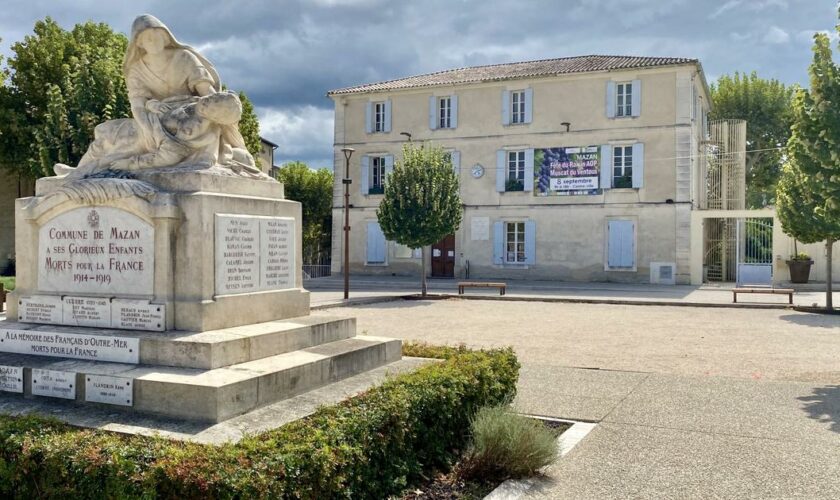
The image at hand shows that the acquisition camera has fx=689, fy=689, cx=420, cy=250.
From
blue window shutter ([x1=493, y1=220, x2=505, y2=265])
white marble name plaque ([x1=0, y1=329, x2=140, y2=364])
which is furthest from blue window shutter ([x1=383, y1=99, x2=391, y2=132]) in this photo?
white marble name plaque ([x1=0, y1=329, x2=140, y2=364])

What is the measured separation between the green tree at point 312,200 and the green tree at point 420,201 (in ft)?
51.8

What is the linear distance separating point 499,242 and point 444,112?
6489mm

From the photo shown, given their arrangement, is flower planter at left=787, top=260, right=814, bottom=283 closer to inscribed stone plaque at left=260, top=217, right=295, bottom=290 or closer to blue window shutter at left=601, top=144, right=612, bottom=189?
blue window shutter at left=601, top=144, right=612, bottom=189

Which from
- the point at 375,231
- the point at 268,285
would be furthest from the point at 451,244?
the point at 268,285

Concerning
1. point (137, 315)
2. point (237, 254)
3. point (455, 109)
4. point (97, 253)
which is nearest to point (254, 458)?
point (137, 315)

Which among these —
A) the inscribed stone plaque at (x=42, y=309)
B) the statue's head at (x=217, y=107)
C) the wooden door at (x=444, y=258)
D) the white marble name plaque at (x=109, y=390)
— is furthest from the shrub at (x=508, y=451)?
the wooden door at (x=444, y=258)

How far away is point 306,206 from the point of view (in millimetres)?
37906

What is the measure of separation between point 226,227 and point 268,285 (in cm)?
79

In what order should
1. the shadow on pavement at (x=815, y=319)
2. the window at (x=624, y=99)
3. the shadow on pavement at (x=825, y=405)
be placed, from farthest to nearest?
1. the window at (x=624, y=99)
2. the shadow on pavement at (x=815, y=319)
3. the shadow on pavement at (x=825, y=405)

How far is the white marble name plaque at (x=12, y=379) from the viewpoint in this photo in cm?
513

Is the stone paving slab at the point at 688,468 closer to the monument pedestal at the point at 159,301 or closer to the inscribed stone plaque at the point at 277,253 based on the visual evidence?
the monument pedestal at the point at 159,301

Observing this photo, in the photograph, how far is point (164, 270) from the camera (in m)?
5.48

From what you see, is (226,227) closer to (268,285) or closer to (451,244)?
(268,285)

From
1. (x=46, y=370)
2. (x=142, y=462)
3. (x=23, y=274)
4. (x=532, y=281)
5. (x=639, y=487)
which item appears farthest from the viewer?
(x=532, y=281)
